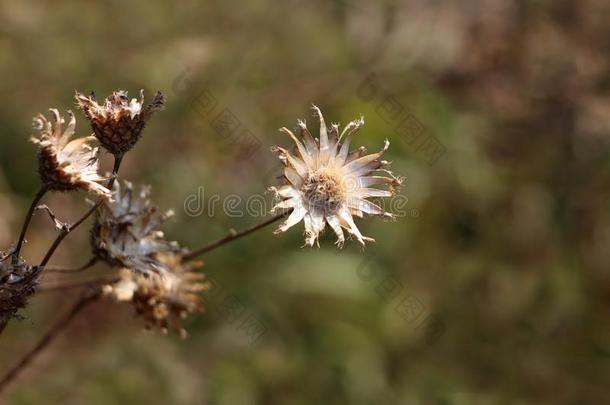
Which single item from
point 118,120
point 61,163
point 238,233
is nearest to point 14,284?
point 61,163

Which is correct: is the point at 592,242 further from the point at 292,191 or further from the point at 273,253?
the point at 292,191

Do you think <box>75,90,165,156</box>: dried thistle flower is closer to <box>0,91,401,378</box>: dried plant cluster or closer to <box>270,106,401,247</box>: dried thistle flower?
<box>0,91,401,378</box>: dried plant cluster

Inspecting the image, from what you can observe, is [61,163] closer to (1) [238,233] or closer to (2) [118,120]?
(2) [118,120]

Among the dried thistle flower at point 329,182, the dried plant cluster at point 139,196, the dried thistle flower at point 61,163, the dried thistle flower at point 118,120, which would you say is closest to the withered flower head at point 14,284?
the dried plant cluster at point 139,196

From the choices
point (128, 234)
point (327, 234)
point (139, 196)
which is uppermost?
point (327, 234)

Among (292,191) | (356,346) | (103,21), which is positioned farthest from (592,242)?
(103,21)

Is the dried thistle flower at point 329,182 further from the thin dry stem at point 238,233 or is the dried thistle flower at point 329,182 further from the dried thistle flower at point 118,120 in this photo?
the dried thistle flower at point 118,120
